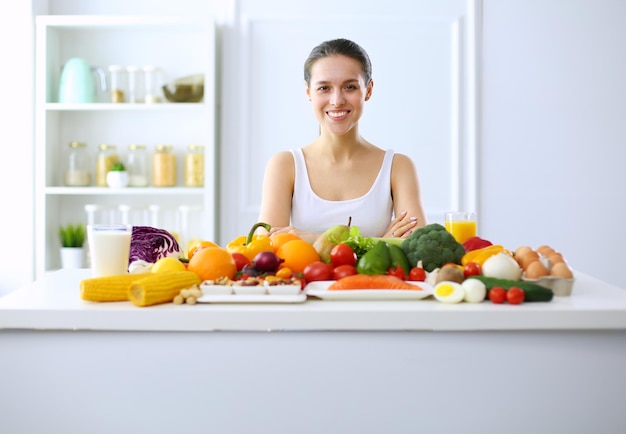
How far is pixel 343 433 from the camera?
1334 millimetres

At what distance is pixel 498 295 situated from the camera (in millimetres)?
1385

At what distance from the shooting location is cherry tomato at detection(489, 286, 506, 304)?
1.39 m

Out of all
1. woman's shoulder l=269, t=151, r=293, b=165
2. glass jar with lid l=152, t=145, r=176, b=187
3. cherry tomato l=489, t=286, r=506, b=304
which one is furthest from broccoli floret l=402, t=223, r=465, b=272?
glass jar with lid l=152, t=145, r=176, b=187

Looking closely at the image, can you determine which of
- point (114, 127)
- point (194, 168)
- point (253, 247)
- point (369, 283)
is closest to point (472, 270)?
point (369, 283)

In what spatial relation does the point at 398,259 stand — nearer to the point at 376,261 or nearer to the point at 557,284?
the point at 376,261

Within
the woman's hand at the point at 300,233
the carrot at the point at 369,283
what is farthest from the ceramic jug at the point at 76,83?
the carrot at the point at 369,283

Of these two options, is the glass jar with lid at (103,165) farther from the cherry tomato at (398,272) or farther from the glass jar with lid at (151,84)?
the cherry tomato at (398,272)

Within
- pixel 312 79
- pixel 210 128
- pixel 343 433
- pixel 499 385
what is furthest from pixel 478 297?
pixel 210 128

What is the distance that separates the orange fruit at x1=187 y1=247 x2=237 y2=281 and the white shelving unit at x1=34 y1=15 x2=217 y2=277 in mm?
2431

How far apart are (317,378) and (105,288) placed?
0.41 meters

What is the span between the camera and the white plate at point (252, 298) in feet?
4.51

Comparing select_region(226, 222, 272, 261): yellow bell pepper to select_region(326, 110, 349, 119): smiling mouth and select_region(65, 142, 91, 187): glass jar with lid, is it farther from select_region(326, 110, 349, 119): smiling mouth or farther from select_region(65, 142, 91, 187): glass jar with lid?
select_region(65, 142, 91, 187): glass jar with lid

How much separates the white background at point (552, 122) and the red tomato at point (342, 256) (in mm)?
2526

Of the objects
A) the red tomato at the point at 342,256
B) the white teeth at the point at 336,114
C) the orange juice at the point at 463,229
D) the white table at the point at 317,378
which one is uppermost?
the white teeth at the point at 336,114
